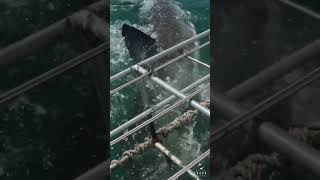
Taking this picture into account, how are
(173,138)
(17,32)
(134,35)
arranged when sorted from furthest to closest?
1. (134,35)
2. (173,138)
3. (17,32)

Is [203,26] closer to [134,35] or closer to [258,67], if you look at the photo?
[134,35]

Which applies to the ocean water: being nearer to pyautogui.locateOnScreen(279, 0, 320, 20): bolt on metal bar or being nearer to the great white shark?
the great white shark

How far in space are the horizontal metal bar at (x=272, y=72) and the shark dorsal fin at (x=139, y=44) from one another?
23.5 ft

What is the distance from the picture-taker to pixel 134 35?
8156 mm

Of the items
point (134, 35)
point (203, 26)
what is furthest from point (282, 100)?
point (203, 26)

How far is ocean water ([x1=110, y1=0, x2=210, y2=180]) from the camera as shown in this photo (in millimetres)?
6020

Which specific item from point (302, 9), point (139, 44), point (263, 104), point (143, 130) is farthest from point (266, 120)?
point (139, 44)

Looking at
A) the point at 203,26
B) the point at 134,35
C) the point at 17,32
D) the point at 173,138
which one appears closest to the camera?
the point at 17,32

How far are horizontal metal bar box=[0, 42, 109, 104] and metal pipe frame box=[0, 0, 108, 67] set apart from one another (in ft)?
0.12

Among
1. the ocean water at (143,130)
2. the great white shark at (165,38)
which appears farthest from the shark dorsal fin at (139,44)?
the ocean water at (143,130)

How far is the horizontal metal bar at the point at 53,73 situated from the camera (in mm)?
623

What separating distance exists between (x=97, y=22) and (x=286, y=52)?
291mm

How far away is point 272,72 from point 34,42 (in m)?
0.36

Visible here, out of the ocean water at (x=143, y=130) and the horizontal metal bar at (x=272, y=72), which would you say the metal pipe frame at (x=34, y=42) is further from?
the ocean water at (x=143, y=130)
